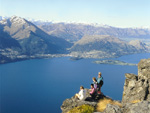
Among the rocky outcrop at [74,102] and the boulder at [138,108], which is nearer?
the boulder at [138,108]

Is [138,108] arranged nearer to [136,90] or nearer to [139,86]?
[136,90]

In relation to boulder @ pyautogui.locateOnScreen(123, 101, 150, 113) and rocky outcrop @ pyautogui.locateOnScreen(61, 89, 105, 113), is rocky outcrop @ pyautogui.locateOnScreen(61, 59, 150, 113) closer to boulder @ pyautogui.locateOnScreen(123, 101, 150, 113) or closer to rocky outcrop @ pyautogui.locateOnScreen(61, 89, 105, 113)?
rocky outcrop @ pyautogui.locateOnScreen(61, 89, 105, 113)

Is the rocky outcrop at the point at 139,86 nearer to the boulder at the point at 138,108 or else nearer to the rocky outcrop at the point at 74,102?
the rocky outcrop at the point at 74,102

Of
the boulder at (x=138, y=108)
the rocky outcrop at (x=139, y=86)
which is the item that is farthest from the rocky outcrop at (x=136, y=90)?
the boulder at (x=138, y=108)

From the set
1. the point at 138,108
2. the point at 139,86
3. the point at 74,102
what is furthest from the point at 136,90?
the point at 74,102

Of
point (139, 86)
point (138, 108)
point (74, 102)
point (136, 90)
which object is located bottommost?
point (74, 102)

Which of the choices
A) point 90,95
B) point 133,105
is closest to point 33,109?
point 90,95

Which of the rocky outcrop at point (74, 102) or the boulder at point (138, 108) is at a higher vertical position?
the boulder at point (138, 108)

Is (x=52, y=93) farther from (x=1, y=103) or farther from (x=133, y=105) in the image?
(x=133, y=105)

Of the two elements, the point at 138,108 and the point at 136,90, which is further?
the point at 136,90

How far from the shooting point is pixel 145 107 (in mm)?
18000

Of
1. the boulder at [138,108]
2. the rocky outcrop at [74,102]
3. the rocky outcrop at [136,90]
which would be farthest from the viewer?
the rocky outcrop at [74,102]

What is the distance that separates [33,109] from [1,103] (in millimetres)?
35733

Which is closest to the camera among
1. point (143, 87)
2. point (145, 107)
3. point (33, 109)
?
point (145, 107)
